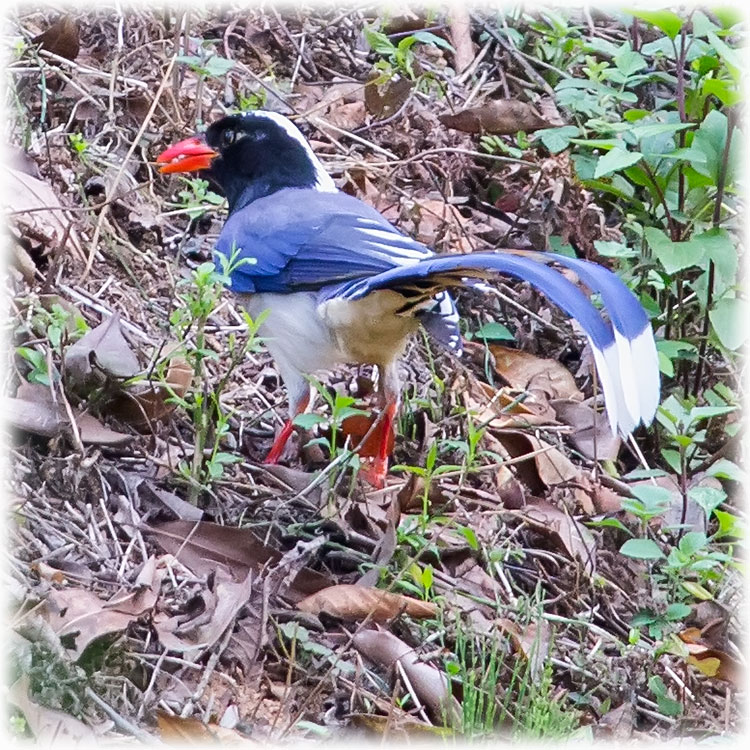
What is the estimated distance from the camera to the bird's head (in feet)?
17.4

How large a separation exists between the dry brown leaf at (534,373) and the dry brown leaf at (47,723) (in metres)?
2.61

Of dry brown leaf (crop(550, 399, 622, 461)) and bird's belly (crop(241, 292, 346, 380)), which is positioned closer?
bird's belly (crop(241, 292, 346, 380))

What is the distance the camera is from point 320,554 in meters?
4.07

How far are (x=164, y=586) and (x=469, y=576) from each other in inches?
36.8

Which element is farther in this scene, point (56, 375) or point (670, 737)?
point (56, 375)

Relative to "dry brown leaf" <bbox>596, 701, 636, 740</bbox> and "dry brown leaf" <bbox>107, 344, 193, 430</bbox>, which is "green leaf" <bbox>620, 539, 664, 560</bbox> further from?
"dry brown leaf" <bbox>107, 344, 193, 430</bbox>

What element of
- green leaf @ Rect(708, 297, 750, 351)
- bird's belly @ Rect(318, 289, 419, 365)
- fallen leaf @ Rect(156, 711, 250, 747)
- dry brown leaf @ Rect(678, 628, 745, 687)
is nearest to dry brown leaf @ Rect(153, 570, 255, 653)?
fallen leaf @ Rect(156, 711, 250, 747)

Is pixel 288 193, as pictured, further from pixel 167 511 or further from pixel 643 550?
pixel 643 550

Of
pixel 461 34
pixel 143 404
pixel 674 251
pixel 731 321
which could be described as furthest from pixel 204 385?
pixel 461 34

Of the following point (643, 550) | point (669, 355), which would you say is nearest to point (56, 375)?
point (643, 550)

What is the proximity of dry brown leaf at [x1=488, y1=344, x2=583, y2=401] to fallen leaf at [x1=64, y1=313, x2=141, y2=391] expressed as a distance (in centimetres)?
156

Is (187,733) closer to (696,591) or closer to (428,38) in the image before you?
(696,591)

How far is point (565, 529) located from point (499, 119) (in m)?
2.50

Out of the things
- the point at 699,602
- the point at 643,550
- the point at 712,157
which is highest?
the point at 712,157
